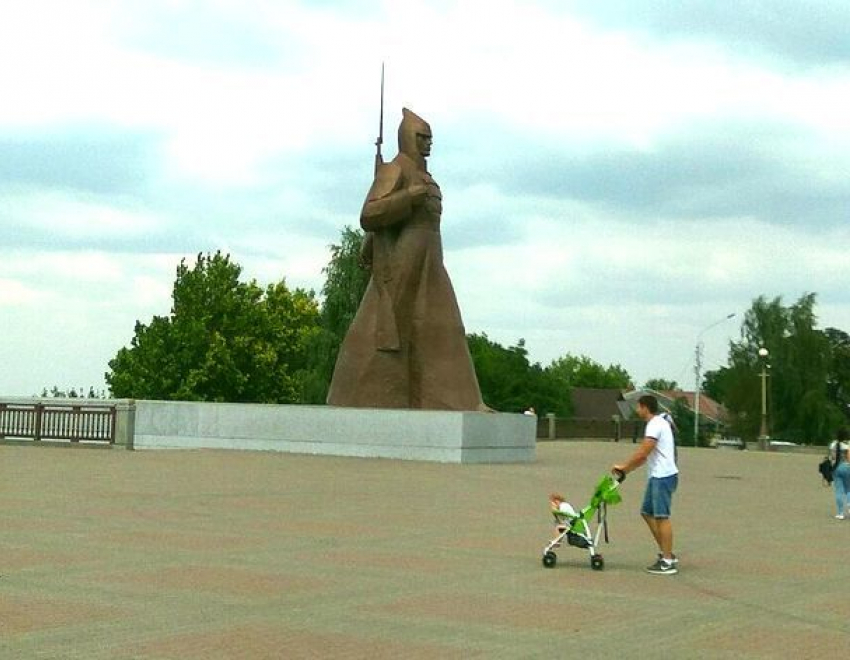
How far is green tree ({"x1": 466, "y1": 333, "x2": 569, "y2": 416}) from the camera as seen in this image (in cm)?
8312

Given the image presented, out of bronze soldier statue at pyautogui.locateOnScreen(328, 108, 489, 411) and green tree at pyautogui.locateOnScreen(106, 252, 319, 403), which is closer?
bronze soldier statue at pyautogui.locateOnScreen(328, 108, 489, 411)

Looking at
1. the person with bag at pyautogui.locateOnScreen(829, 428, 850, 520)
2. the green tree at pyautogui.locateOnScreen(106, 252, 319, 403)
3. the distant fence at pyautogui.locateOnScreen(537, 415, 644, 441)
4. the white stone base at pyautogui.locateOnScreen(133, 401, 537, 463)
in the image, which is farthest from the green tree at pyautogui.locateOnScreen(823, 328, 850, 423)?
the person with bag at pyautogui.locateOnScreen(829, 428, 850, 520)

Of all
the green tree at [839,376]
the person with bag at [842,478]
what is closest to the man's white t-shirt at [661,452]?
the person with bag at [842,478]

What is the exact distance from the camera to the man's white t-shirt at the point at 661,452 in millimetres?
11430

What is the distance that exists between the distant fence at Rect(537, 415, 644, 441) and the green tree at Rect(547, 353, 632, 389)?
106 meters

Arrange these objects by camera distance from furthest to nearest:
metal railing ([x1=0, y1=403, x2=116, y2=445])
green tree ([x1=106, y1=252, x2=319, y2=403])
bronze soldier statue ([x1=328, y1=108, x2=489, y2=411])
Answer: green tree ([x1=106, y1=252, x2=319, y2=403])
metal railing ([x1=0, y1=403, x2=116, y2=445])
bronze soldier statue ([x1=328, y1=108, x2=489, y2=411])

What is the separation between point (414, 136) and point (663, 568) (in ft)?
63.2

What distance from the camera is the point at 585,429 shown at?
6225 centimetres

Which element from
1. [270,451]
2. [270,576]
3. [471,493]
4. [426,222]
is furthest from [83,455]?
[270,576]

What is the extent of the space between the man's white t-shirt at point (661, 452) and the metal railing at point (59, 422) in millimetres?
22420

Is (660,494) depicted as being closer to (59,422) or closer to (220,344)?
(59,422)

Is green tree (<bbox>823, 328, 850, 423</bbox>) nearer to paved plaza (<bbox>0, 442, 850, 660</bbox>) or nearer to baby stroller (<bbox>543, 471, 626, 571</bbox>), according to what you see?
paved plaza (<bbox>0, 442, 850, 660</bbox>)

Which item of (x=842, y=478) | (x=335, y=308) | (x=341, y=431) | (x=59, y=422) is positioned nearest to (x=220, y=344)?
(x=335, y=308)

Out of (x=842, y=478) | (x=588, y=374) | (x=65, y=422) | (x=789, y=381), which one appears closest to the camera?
(x=842, y=478)
